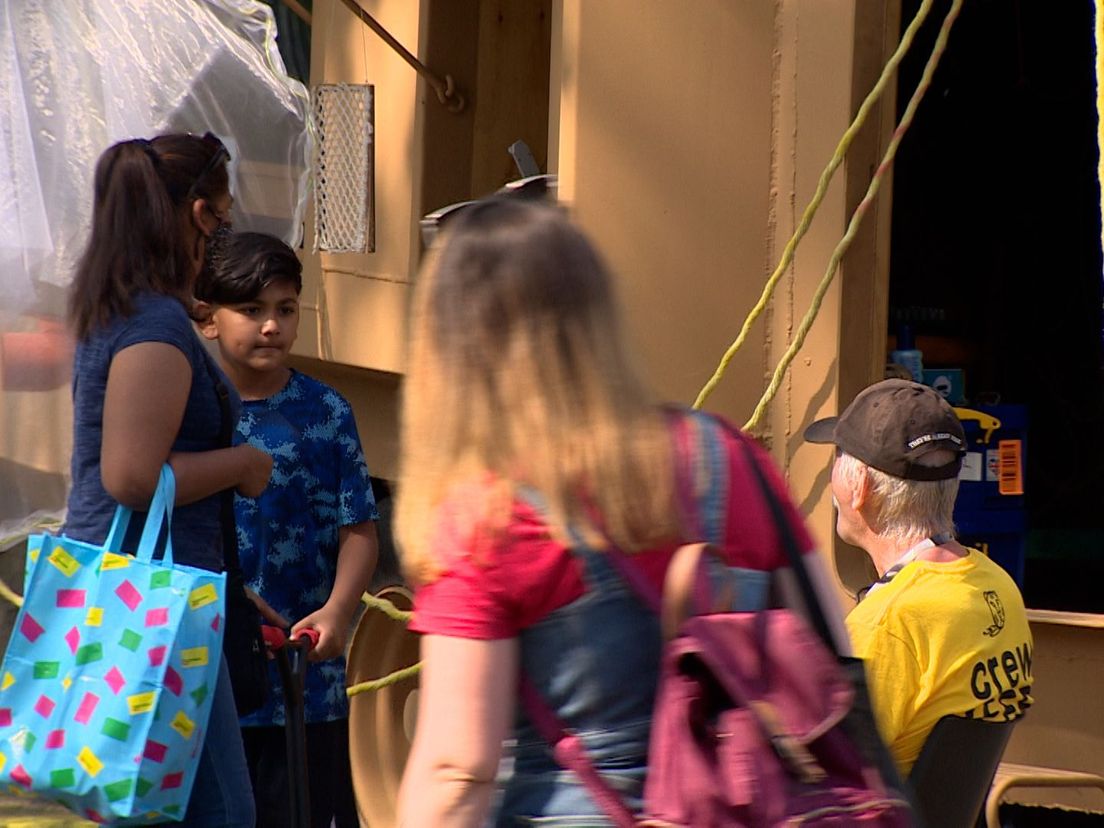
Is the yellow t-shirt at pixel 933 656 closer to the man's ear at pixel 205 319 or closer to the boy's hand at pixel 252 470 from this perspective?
the boy's hand at pixel 252 470

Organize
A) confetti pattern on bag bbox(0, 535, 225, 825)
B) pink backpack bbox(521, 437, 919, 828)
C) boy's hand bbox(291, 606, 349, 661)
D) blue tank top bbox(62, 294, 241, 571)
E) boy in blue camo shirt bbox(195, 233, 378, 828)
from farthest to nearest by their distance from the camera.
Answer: boy in blue camo shirt bbox(195, 233, 378, 828) < boy's hand bbox(291, 606, 349, 661) < blue tank top bbox(62, 294, 241, 571) < confetti pattern on bag bbox(0, 535, 225, 825) < pink backpack bbox(521, 437, 919, 828)

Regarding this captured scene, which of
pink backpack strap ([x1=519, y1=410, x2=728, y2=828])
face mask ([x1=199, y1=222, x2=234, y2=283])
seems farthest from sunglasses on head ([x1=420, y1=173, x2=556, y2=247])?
face mask ([x1=199, y1=222, x2=234, y2=283])

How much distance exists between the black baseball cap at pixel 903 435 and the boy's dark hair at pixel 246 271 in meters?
1.55

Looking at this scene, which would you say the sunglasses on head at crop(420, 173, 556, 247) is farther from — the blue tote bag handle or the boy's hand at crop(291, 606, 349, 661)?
the boy's hand at crop(291, 606, 349, 661)

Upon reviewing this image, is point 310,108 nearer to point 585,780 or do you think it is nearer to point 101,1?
point 101,1

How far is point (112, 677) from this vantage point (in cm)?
290

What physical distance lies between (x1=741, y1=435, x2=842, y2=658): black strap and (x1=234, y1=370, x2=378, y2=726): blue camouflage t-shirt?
2.11 metres

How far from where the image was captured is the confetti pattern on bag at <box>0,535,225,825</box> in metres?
2.87

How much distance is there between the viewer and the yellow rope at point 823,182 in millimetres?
4266

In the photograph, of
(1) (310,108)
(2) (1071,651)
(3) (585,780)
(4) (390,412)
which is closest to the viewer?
(3) (585,780)

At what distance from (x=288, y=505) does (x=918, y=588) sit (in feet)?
5.26

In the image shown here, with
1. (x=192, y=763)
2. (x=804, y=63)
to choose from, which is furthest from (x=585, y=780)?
(x=804, y=63)

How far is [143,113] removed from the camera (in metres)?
5.37

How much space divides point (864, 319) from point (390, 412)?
226 centimetres
